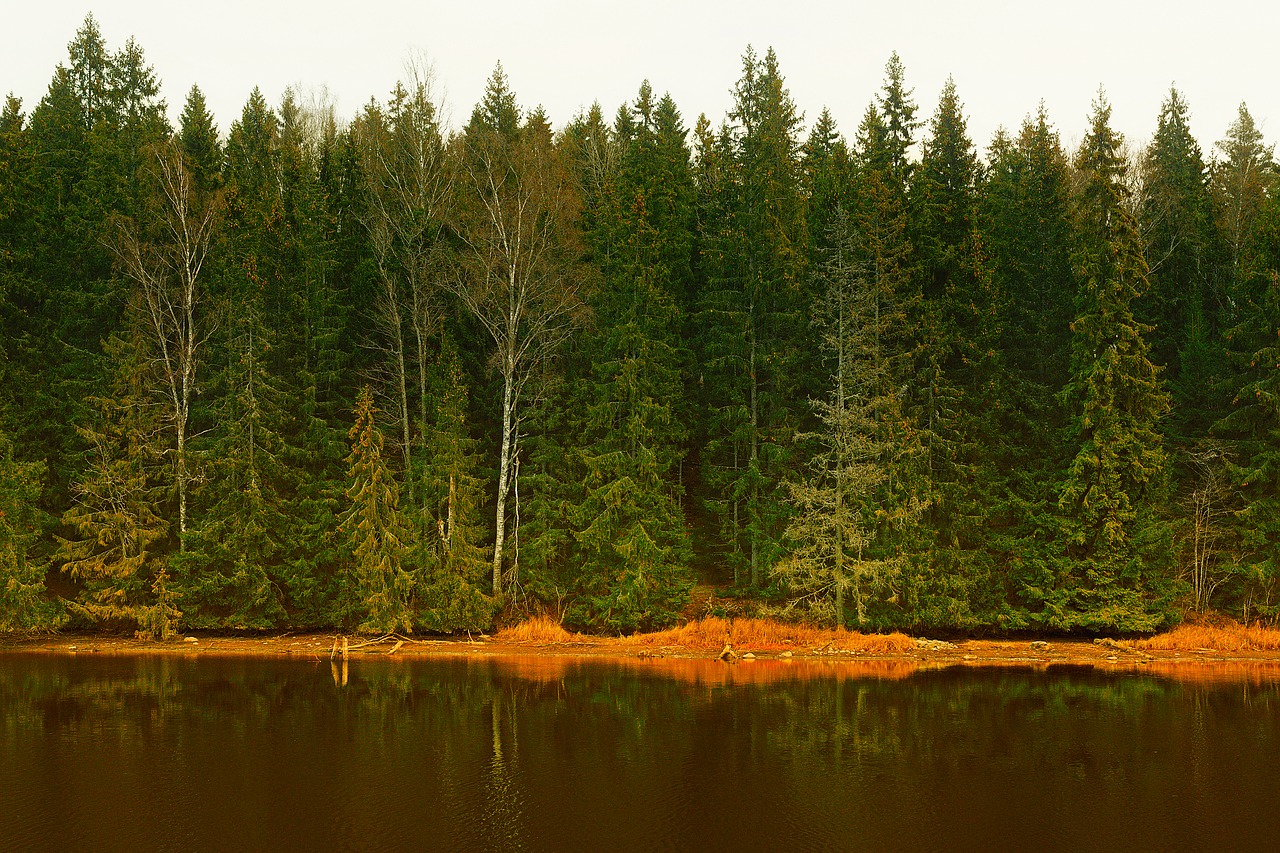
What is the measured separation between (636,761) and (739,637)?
1633 centimetres

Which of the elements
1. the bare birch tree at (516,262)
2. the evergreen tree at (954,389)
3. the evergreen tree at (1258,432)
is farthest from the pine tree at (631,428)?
the evergreen tree at (1258,432)

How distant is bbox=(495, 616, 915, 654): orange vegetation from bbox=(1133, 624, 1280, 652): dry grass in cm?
913

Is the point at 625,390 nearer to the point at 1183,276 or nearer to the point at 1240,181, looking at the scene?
the point at 1183,276

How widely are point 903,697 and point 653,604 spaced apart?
12.2m

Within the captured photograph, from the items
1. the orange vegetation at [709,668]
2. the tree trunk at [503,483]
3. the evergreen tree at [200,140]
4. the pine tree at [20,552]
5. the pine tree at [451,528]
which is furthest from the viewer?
the evergreen tree at [200,140]

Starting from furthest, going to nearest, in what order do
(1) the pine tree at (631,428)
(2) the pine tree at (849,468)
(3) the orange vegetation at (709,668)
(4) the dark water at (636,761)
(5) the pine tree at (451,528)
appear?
(5) the pine tree at (451,528) < (1) the pine tree at (631,428) < (2) the pine tree at (849,468) < (3) the orange vegetation at (709,668) < (4) the dark water at (636,761)

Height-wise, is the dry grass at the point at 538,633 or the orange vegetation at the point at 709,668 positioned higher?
the dry grass at the point at 538,633

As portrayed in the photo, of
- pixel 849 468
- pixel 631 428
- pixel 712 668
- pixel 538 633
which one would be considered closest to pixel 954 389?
pixel 849 468

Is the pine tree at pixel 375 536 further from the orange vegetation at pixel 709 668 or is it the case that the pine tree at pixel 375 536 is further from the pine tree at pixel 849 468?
the pine tree at pixel 849 468

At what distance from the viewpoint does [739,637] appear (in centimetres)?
3625

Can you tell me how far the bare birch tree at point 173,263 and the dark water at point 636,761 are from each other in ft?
39.7

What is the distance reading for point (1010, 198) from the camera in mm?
45625

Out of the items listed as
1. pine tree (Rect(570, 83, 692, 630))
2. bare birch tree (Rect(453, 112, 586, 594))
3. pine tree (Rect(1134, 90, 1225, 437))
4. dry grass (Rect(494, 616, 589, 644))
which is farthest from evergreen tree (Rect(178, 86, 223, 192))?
pine tree (Rect(1134, 90, 1225, 437))

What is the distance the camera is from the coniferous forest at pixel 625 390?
35375mm
